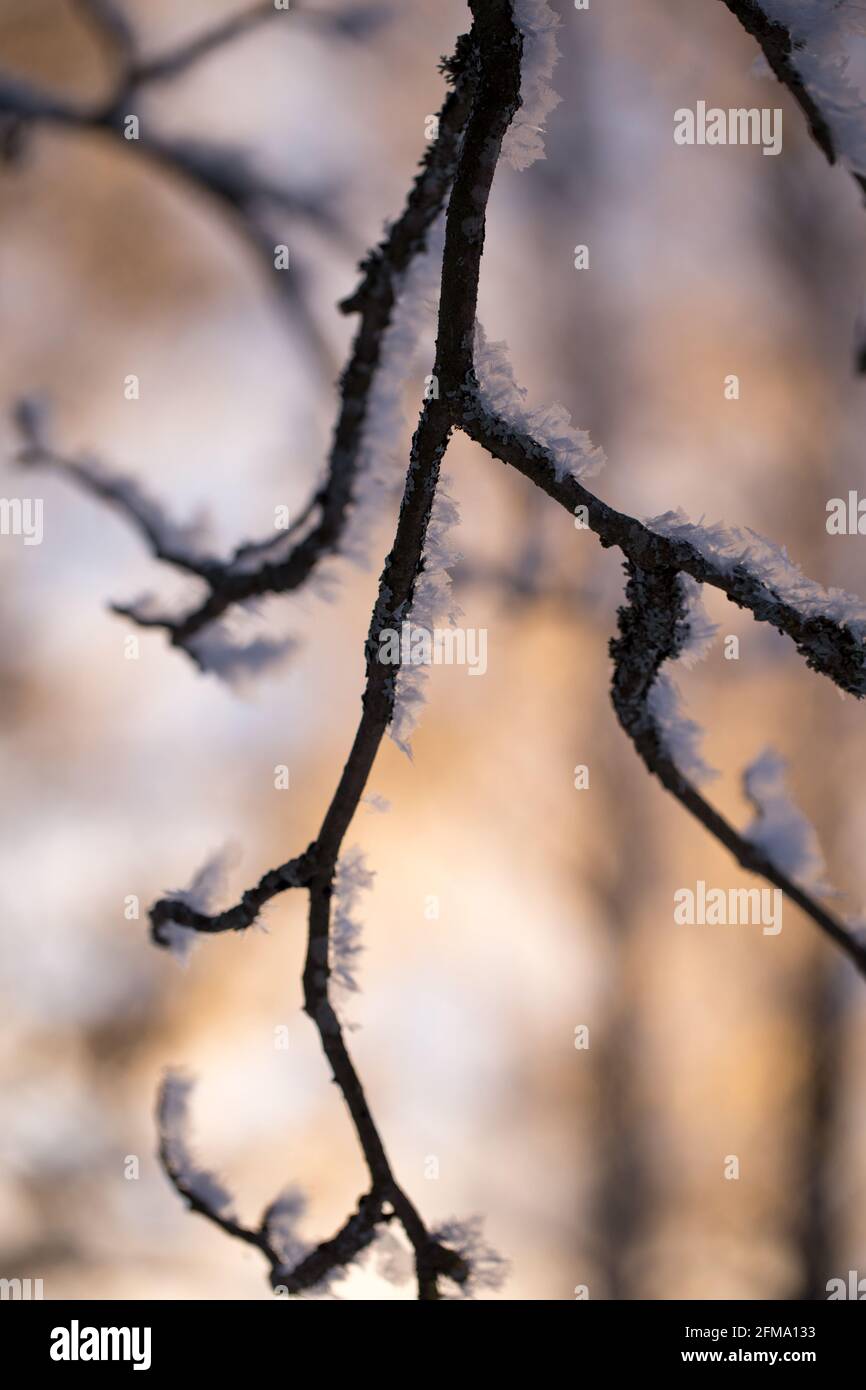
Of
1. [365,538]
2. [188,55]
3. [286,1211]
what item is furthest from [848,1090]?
[188,55]

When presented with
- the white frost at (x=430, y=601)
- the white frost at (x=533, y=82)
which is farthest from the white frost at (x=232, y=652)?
the white frost at (x=533, y=82)

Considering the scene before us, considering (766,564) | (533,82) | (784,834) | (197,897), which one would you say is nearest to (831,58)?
(533,82)

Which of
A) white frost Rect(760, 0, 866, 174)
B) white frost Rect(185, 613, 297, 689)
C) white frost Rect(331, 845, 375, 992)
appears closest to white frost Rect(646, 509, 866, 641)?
white frost Rect(760, 0, 866, 174)

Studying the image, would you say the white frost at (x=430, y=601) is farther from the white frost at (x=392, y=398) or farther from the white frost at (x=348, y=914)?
the white frost at (x=392, y=398)

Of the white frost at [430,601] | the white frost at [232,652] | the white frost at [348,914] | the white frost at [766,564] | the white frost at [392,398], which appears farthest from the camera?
the white frost at [232,652]

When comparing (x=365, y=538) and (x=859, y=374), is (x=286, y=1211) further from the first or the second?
(x=859, y=374)

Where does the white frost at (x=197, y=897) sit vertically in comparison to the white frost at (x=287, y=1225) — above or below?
above
